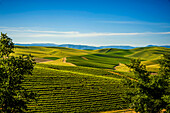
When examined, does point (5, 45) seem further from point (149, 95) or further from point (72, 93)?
point (72, 93)

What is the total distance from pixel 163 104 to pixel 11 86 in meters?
24.4

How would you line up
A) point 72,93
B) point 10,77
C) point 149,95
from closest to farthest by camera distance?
point 10,77, point 149,95, point 72,93

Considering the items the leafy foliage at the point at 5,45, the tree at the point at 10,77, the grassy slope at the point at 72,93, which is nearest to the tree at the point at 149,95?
the grassy slope at the point at 72,93

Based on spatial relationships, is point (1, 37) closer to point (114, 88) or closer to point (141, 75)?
point (141, 75)

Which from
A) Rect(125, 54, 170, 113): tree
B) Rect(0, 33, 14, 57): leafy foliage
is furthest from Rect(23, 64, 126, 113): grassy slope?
Rect(0, 33, 14, 57): leafy foliage

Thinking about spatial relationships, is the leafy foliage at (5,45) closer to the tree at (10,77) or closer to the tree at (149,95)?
the tree at (10,77)

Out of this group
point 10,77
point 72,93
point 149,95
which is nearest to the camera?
point 10,77

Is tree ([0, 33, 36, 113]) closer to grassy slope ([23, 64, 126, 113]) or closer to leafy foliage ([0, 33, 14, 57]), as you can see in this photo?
leafy foliage ([0, 33, 14, 57])

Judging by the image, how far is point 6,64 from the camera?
793 inches

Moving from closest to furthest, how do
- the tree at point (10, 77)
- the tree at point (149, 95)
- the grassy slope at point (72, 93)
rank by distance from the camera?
the tree at point (10, 77) → the tree at point (149, 95) → the grassy slope at point (72, 93)

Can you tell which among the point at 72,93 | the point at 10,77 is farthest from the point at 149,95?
the point at 72,93

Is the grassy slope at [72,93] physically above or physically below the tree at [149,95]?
below

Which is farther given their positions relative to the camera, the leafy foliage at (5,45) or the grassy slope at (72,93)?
the grassy slope at (72,93)

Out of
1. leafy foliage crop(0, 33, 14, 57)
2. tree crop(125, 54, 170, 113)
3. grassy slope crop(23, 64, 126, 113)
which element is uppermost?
leafy foliage crop(0, 33, 14, 57)
